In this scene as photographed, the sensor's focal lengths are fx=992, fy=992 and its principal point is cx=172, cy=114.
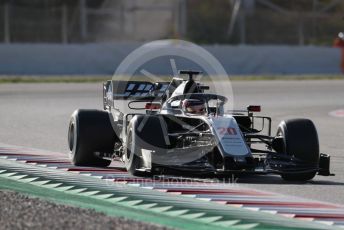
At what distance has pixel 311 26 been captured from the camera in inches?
1736

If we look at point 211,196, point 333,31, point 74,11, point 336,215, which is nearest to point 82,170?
point 211,196

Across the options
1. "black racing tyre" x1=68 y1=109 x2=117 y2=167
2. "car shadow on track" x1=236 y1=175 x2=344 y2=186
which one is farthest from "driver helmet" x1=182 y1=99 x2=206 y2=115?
"black racing tyre" x1=68 y1=109 x2=117 y2=167

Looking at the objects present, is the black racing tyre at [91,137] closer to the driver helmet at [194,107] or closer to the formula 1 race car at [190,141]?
the formula 1 race car at [190,141]

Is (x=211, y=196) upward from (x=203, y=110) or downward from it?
downward

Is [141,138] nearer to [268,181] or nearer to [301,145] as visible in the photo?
[268,181]

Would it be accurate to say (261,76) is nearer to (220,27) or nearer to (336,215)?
(220,27)

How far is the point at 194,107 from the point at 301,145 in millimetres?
1282

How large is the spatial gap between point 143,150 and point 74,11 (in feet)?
105

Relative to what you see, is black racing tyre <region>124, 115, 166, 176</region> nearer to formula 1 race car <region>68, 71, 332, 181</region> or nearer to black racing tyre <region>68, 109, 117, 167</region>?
formula 1 race car <region>68, 71, 332, 181</region>

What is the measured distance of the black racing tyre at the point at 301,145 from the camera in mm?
10945

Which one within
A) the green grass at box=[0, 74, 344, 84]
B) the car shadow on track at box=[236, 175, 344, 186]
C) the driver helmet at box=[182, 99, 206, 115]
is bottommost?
→ the car shadow on track at box=[236, 175, 344, 186]

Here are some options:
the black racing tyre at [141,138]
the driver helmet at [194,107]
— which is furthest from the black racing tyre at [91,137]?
the driver helmet at [194,107]

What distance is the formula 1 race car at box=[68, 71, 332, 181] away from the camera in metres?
10.5

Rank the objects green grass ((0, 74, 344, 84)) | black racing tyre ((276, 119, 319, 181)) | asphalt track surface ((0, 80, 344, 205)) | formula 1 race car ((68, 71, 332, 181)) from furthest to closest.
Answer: green grass ((0, 74, 344, 84)) → black racing tyre ((276, 119, 319, 181)) → asphalt track surface ((0, 80, 344, 205)) → formula 1 race car ((68, 71, 332, 181))
